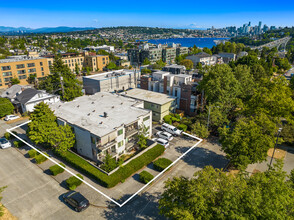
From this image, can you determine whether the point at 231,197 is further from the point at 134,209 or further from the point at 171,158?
the point at 171,158

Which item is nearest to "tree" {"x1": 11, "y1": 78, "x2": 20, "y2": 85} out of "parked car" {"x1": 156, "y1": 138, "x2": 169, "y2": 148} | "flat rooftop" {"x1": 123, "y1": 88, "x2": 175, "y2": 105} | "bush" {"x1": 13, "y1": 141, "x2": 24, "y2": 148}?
"bush" {"x1": 13, "y1": 141, "x2": 24, "y2": 148}

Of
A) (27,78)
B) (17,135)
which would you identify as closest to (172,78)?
(17,135)

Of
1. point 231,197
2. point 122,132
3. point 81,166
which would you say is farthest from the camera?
point 122,132

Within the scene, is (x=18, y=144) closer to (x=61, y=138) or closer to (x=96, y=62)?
(x=61, y=138)

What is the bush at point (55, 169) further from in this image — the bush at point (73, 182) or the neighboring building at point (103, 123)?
the neighboring building at point (103, 123)

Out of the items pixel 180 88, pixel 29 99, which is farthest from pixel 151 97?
pixel 29 99
